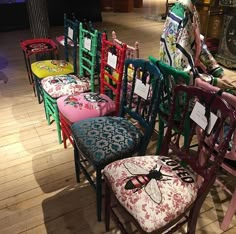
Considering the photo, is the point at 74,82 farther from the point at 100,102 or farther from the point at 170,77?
the point at 170,77

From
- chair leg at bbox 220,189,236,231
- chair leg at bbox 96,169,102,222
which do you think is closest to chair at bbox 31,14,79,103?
chair leg at bbox 96,169,102,222

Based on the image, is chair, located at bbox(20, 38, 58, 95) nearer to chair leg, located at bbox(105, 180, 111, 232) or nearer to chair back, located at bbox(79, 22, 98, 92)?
chair back, located at bbox(79, 22, 98, 92)

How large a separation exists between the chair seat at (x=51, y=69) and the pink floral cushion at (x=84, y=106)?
59 cm

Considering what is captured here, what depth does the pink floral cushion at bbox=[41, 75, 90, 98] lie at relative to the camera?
7.16 feet

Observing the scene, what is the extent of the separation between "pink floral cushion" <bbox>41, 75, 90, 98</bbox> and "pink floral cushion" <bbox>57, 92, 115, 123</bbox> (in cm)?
17

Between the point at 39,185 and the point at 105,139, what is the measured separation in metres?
0.80

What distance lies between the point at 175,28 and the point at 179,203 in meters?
1.11

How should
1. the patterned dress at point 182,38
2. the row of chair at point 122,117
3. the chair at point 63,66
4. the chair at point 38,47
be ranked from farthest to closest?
1. the chair at point 38,47
2. the chair at point 63,66
3. the patterned dress at point 182,38
4. the row of chair at point 122,117

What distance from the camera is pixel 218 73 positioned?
1924mm

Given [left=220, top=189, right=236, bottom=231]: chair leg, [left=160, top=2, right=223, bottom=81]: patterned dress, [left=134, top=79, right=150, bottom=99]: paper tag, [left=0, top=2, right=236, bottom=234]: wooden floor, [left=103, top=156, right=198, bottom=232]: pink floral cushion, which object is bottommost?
[left=0, top=2, right=236, bottom=234]: wooden floor

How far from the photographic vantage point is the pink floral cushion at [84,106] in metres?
1.86

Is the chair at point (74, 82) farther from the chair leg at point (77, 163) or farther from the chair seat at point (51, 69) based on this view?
the chair leg at point (77, 163)

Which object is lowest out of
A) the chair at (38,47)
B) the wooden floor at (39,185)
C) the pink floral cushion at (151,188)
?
the wooden floor at (39,185)

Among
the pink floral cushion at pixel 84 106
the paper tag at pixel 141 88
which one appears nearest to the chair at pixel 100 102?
the pink floral cushion at pixel 84 106
